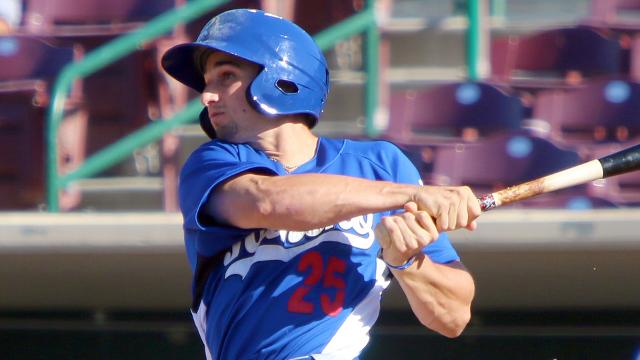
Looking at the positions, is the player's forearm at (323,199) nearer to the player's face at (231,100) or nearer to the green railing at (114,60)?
the player's face at (231,100)

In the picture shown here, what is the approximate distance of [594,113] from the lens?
4832mm

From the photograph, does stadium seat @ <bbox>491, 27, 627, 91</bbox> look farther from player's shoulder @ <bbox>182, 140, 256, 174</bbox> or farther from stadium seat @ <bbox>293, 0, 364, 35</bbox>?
player's shoulder @ <bbox>182, 140, 256, 174</bbox>

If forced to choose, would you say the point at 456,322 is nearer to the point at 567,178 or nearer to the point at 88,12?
the point at 567,178

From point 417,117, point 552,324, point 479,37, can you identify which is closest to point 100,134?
point 417,117

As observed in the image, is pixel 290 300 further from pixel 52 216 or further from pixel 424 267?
pixel 52 216

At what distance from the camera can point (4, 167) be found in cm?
484

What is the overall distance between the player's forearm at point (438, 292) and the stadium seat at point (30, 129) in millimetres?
2672

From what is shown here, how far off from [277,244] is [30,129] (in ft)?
9.74

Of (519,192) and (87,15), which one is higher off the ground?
(519,192)

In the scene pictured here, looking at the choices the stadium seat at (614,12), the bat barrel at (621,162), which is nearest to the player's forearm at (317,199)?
the bat barrel at (621,162)

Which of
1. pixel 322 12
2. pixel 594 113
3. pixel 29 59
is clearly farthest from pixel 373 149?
pixel 322 12

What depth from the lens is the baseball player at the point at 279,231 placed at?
2027mm

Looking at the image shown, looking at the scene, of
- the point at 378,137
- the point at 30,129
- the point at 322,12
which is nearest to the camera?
the point at 378,137

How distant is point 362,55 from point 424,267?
3.67 metres
